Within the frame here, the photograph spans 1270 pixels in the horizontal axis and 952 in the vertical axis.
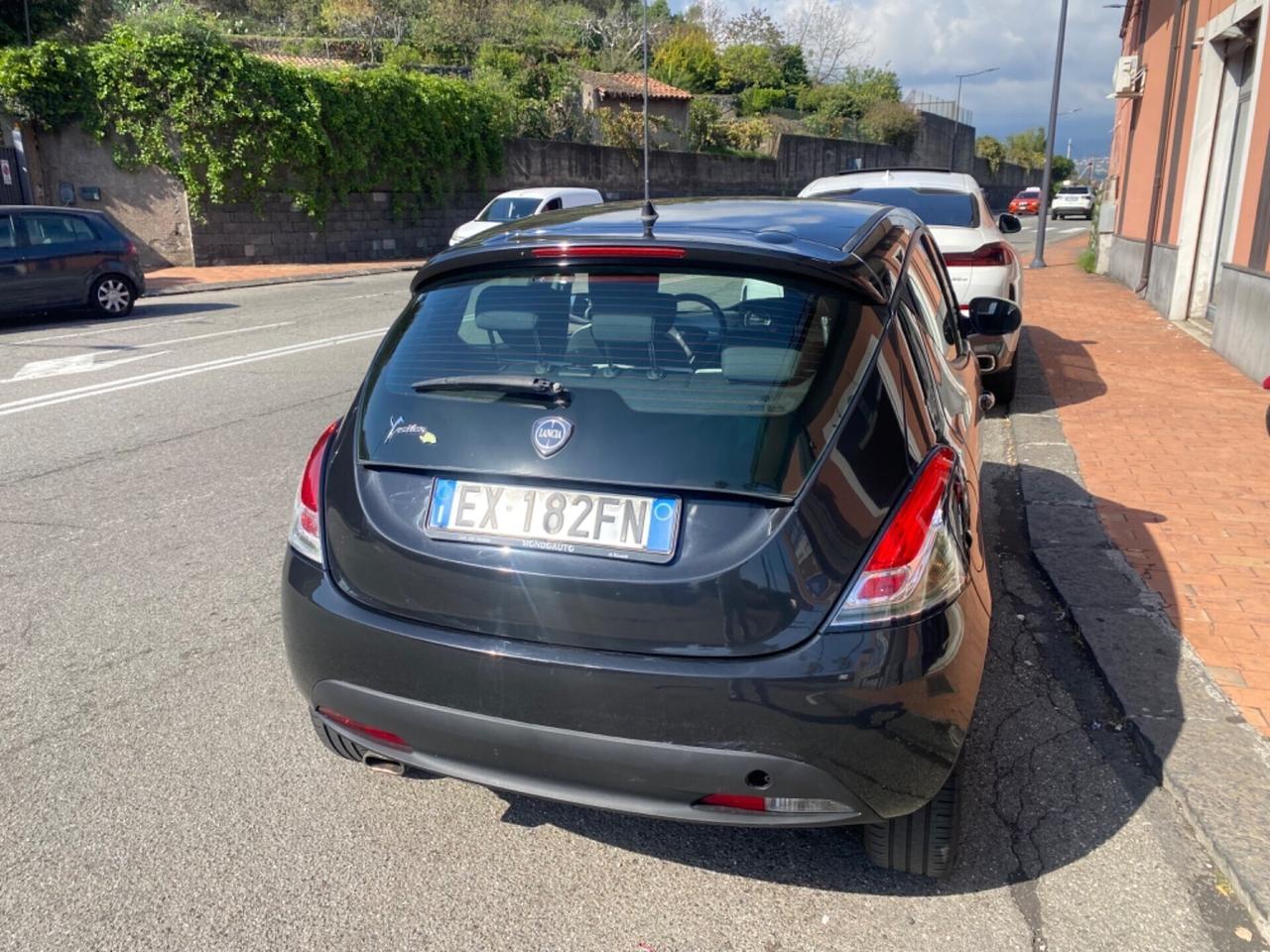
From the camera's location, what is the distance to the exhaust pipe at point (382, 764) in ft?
8.93

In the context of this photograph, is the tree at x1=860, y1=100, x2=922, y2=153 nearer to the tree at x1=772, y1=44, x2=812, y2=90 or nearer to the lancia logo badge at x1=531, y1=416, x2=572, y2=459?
the tree at x1=772, y1=44, x2=812, y2=90

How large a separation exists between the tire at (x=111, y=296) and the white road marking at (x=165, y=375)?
439 centimetres

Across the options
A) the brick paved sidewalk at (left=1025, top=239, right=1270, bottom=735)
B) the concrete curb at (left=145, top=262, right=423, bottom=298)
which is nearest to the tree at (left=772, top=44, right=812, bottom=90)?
the concrete curb at (left=145, top=262, right=423, bottom=298)

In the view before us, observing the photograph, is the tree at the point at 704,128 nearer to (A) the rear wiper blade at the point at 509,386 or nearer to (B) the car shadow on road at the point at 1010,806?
(B) the car shadow on road at the point at 1010,806

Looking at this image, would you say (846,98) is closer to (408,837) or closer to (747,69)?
(747,69)

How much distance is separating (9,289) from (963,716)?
14.4 metres

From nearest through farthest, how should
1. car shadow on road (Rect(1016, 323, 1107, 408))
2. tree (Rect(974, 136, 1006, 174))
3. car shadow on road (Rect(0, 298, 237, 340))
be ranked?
car shadow on road (Rect(1016, 323, 1107, 408)) < car shadow on road (Rect(0, 298, 237, 340)) < tree (Rect(974, 136, 1006, 174))

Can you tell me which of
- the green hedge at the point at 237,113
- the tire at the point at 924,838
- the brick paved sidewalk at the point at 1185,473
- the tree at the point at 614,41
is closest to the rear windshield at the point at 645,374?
the tire at the point at 924,838

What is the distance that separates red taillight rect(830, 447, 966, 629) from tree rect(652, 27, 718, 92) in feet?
181

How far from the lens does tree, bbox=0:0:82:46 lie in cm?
2343

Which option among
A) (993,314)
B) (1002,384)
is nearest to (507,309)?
(993,314)

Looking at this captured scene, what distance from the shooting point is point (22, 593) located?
462cm

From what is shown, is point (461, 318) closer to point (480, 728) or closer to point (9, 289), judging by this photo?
point (480, 728)

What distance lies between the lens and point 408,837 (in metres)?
2.91
